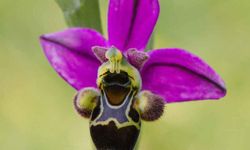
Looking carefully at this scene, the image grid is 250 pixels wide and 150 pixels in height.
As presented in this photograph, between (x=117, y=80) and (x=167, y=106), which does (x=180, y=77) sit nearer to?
(x=117, y=80)

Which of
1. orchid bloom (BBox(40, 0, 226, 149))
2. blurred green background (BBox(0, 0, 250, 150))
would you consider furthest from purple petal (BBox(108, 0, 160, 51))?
blurred green background (BBox(0, 0, 250, 150))

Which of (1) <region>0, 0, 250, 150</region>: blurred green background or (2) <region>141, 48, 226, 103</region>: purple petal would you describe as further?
(1) <region>0, 0, 250, 150</region>: blurred green background

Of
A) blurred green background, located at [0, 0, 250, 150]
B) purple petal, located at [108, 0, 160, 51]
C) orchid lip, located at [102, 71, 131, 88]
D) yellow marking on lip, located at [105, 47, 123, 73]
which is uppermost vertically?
blurred green background, located at [0, 0, 250, 150]

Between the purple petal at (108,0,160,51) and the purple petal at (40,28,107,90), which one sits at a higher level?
the purple petal at (108,0,160,51)

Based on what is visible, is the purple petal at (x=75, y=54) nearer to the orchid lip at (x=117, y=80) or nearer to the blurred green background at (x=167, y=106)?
the orchid lip at (x=117, y=80)

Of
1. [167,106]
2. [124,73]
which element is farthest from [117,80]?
[167,106]

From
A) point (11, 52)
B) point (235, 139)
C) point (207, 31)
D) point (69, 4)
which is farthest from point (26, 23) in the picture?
point (69, 4)

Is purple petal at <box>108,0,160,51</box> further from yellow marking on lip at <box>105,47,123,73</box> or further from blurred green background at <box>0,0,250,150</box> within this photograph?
blurred green background at <box>0,0,250,150</box>
